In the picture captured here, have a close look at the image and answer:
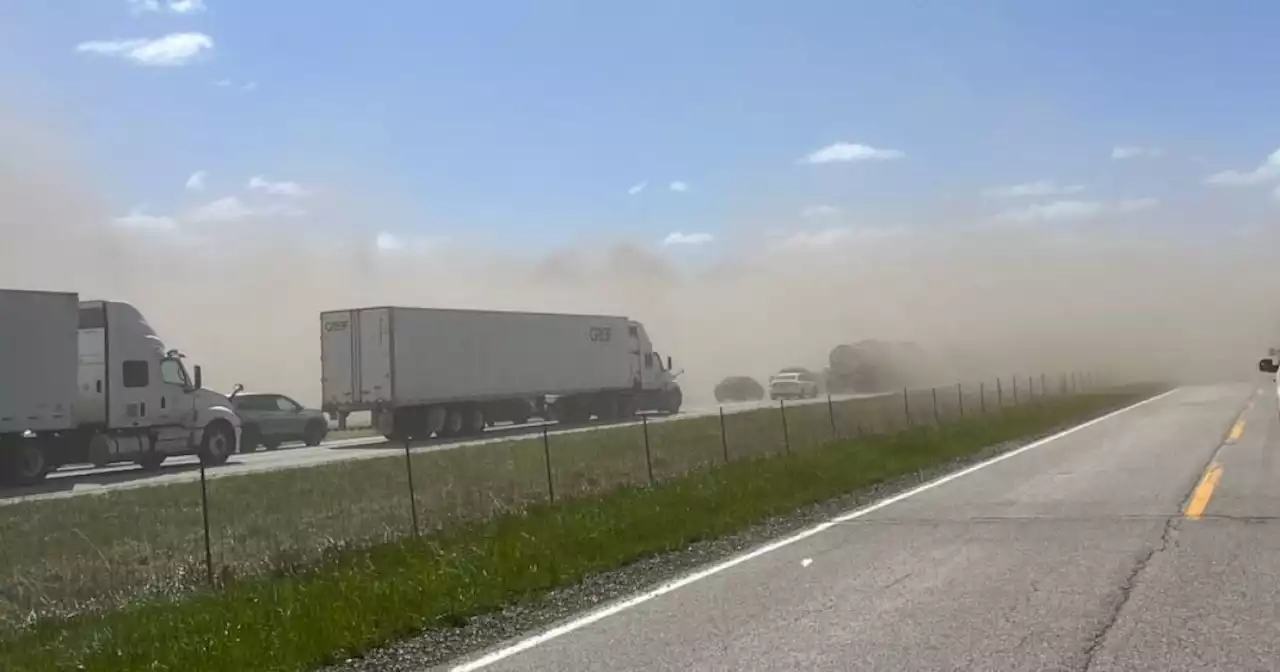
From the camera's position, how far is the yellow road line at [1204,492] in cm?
1352

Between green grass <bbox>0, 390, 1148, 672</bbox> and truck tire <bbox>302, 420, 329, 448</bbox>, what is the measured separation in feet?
59.0

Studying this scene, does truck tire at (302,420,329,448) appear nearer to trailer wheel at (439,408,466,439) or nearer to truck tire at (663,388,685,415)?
trailer wheel at (439,408,466,439)

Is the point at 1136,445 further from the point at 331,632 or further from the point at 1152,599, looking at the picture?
the point at 331,632

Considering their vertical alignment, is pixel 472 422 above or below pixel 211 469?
above

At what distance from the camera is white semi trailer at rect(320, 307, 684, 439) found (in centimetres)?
3659

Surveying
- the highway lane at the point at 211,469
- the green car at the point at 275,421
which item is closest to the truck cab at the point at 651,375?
the highway lane at the point at 211,469

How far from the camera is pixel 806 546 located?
12078 mm

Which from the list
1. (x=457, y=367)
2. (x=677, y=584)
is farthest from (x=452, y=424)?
(x=677, y=584)

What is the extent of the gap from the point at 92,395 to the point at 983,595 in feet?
76.5

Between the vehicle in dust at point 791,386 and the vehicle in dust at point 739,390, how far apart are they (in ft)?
17.6

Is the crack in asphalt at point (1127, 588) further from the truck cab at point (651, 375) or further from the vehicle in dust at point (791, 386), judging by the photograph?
the vehicle in dust at point (791, 386)

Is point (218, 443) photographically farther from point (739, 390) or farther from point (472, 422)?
point (739, 390)

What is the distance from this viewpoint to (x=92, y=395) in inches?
1074

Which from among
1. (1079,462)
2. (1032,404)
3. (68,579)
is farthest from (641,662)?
(1032,404)
